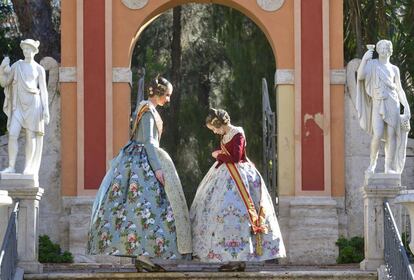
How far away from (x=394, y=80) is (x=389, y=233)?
2016 millimetres

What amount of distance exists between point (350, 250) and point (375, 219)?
2936 mm

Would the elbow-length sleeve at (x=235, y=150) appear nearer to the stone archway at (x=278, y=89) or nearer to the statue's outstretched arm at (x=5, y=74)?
the statue's outstretched arm at (x=5, y=74)

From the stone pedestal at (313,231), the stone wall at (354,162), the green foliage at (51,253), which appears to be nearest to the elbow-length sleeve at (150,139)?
the green foliage at (51,253)

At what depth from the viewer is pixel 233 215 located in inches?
473

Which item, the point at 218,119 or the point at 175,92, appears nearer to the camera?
the point at 218,119

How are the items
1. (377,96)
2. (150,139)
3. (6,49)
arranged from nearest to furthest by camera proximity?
(150,139) < (377,96) < (6,49)

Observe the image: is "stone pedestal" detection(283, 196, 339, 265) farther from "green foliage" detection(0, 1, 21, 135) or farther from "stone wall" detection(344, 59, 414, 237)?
"green foliage" detection(0, 1, 21, 135)

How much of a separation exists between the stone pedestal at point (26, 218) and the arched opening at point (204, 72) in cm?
1000

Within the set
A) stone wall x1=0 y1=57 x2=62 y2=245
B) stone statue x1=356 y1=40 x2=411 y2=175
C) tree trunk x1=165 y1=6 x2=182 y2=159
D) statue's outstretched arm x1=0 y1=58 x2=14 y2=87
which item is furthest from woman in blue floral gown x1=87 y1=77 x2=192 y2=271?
tree trunk x1=165 y1=6 x2=182 y2=159

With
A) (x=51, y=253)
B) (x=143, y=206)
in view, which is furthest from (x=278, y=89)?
(x=143, y=206)

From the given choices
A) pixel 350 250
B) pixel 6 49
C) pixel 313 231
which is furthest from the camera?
pixel 6 49

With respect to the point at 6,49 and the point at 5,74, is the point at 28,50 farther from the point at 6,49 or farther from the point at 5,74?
the point at 6,49

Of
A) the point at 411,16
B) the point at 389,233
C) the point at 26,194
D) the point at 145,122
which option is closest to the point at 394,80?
the point at 389,233

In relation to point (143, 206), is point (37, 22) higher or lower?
higher
